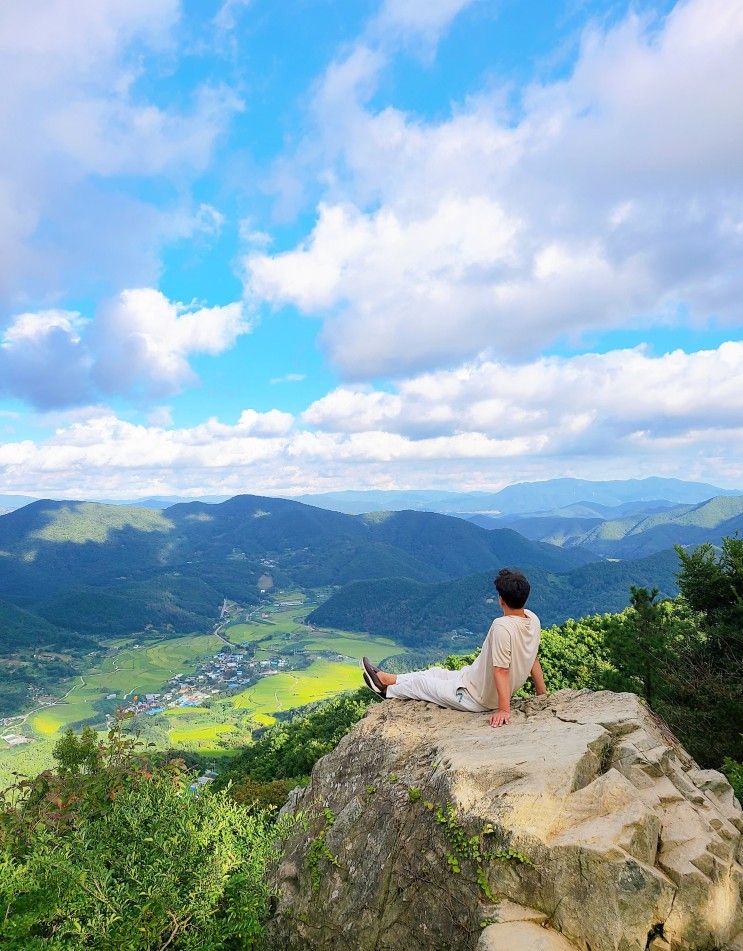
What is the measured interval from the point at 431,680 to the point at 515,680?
5.39ft

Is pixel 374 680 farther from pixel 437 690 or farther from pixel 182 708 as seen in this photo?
pixel 182 708

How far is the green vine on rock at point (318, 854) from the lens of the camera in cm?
720

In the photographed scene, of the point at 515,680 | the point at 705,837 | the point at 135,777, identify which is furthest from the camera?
the point at 135,777

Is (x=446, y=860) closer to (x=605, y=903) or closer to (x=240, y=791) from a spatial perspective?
(x=605, y=903)

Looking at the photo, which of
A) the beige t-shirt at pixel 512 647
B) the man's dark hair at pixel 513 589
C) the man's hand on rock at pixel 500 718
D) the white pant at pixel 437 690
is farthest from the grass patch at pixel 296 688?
the man's dark hair at pixel 513 589

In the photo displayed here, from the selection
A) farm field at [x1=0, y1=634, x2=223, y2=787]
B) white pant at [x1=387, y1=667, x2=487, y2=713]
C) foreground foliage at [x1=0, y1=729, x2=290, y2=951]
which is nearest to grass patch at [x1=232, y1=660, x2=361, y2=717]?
farm field at [x1=0, y1=634, x2=223, y2=787]

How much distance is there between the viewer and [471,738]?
7.32 m

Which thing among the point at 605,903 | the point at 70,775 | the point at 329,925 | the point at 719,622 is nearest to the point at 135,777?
the point at 70,775

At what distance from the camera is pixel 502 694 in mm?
7605

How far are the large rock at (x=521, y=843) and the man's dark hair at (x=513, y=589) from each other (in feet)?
5.56

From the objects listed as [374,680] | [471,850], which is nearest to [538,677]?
[374,680]

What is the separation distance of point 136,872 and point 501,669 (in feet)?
16.3

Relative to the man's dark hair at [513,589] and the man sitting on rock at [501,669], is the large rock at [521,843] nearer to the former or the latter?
the man sitting on rock at [501,669]

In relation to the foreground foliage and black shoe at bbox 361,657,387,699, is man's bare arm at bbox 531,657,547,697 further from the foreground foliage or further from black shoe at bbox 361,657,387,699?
the foreground foliage
